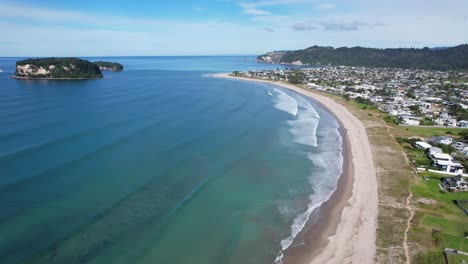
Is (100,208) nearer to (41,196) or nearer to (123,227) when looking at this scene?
(123,227)

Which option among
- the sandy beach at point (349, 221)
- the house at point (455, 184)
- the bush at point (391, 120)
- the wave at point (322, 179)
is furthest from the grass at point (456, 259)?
the bush at point (391, 120)

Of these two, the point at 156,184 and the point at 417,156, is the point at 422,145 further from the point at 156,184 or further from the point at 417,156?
the point at 156,184

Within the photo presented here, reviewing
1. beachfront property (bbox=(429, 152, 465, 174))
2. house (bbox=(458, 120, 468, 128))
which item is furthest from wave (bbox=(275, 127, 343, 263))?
house (bbox=(458, 120, 468, 128))

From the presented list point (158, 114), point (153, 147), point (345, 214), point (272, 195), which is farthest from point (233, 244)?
point (158, 114)

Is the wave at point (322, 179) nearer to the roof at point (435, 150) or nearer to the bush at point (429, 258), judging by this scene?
the bush at point (429, 258)

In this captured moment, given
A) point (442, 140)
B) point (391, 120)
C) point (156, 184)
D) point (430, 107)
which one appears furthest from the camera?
point (430, 107)

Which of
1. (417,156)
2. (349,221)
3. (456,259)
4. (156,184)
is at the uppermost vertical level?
(417,156)

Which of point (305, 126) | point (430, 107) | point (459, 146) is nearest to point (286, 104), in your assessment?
point (305, 126)
